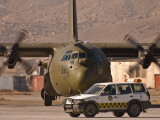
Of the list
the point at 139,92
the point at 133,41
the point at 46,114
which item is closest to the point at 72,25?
the point at 133,41

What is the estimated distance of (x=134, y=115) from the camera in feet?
99.8

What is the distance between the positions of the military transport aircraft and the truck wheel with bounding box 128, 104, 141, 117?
4.73m

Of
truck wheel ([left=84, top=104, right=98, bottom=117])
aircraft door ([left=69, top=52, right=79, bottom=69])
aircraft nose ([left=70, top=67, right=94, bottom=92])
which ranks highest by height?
aircraft door ([left=69, top=52, right=79, bottom=69])

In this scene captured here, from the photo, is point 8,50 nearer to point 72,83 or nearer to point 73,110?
point 72,83

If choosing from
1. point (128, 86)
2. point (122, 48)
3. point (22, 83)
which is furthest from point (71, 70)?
point (22, 83)

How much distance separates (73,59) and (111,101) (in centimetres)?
661

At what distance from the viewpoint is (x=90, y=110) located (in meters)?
29.9

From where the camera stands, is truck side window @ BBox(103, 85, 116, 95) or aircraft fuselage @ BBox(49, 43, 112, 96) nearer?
truck side window @ BBox(103, 85, 116, 95)

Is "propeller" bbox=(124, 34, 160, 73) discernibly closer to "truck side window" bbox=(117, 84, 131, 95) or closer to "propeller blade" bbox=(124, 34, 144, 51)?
"propeller blade" bbox=(124, 34, 144, 51)

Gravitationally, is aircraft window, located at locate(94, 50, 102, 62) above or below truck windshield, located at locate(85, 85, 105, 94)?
above

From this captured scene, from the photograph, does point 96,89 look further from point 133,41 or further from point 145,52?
point 133,41

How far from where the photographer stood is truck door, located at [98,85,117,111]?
30123mm

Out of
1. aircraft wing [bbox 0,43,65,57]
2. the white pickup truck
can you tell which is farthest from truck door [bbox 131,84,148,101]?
aircraft wing [bbox 0,43,65,57]

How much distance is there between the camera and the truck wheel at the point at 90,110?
97.9 feet
